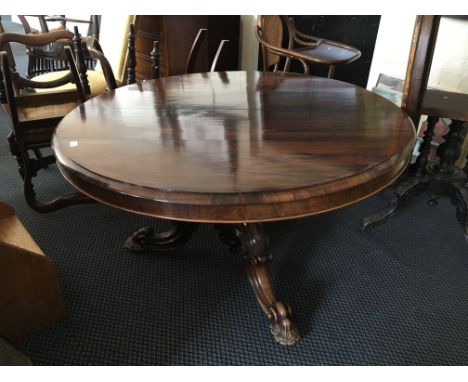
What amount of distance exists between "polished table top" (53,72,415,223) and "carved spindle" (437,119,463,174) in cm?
64

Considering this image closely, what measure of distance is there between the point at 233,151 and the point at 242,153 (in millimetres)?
24

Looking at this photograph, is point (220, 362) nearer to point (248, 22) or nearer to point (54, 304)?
point (54, 304)

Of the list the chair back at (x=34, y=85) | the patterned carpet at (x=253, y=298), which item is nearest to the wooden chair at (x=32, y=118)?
the chair back at (x=34, y=85)

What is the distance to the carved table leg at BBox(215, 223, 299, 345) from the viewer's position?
1204 mm

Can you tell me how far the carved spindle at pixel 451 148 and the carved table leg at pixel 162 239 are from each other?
1196 millimetres

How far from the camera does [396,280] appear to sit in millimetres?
1497

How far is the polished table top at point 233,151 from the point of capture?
73 cm

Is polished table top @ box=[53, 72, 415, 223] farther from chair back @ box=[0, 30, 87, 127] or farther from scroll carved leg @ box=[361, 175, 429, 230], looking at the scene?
scroll carved leg @ box=[361, 175, 429, 230]

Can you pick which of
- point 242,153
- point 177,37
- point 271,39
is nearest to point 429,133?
point 271,39

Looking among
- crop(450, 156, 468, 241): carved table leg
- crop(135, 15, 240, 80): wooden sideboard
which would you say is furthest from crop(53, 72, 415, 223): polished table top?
crop(135, 15, 240, 80): wooden sideboard

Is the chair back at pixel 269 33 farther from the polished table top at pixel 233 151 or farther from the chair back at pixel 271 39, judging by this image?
the polished table top at pixel 233 151

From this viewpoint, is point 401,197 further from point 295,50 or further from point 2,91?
point 2,91

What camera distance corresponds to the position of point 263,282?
127cm
